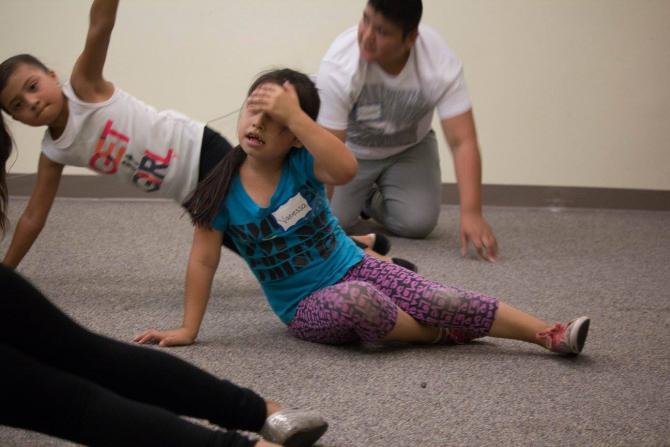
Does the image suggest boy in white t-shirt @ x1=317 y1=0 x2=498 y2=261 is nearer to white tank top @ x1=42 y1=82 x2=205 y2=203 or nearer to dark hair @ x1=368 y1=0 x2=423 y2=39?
dark hair @ x1=368 y1=0 x2=423 y2=39

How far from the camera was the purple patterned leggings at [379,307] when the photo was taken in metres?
1.52

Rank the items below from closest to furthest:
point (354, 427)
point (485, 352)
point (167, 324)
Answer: point (354, 427) → point (485, 352) → point (167, 324)

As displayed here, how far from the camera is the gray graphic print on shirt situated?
246 centimetres

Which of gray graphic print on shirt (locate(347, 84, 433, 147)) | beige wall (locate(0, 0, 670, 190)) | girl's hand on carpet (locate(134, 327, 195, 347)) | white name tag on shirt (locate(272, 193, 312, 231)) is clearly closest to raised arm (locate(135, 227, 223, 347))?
girl's hand on carpet (locate(134, 327, 195, 347))

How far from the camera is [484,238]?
2.25 metres

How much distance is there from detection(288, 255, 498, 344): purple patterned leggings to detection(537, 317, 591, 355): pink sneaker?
4.4 inches

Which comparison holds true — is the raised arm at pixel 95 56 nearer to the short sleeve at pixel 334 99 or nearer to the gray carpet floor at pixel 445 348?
the gray carpet floor at pixel 445 348

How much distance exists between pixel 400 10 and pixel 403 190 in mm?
745

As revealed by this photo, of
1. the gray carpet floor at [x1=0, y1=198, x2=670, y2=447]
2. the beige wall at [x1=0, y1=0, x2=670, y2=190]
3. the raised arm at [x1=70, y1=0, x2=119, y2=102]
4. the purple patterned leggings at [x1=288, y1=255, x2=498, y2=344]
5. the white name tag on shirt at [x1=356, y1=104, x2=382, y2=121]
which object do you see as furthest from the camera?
the beige wall at [x1=0, y1=0, x2=670, y2=190]

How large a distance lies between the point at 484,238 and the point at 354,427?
108 centimetres

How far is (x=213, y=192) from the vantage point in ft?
5.20

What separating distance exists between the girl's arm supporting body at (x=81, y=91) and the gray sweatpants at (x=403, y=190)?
1027 mm

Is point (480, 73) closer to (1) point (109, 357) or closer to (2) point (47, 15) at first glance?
(2) point (47, 15)

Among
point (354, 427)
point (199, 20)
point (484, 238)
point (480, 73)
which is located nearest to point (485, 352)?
point (354, 427)
